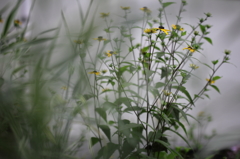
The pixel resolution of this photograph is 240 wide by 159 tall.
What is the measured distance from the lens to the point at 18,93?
0.26m

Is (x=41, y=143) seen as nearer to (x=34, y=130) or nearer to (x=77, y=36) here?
(x=34, y=130)

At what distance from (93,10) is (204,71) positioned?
23cm

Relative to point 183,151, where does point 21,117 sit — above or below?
above

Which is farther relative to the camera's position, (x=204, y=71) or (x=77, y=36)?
(x=204, y=71)

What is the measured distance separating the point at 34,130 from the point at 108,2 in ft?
0.54

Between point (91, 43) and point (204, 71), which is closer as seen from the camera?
point (91, 43)

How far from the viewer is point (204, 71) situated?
1.29 ft

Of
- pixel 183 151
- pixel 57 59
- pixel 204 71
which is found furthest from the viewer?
pixel 183 151

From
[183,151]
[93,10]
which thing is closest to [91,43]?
[93,10]

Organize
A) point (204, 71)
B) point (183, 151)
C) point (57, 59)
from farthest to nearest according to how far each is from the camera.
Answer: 1. point (183, 151)
2. point (204, 71)
3. point (57, 59)

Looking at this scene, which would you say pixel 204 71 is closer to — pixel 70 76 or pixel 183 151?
pixel 70 76

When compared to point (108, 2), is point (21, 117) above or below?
below

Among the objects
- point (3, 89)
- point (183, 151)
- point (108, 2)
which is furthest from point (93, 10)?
point (183, 151)

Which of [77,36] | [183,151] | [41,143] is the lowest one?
[183,151]
